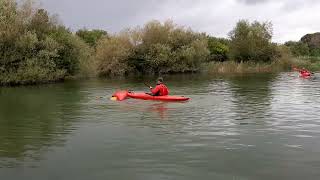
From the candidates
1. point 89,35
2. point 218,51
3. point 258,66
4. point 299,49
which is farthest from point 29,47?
point 299,49

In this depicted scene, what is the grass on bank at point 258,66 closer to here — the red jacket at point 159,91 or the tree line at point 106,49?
the tree line at point 106,49

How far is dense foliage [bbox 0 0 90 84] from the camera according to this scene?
40.3 metres

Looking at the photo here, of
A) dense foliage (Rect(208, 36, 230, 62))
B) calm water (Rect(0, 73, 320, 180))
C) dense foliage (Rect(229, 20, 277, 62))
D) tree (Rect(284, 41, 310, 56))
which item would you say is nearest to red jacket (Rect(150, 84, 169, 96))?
calm water (Rect(0, 73, 320, 180))

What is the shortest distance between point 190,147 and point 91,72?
43480 mm

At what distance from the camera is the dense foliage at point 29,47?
40344 millimetres

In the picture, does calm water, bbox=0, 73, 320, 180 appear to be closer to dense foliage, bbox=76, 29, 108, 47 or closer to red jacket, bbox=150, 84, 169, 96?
red jacket, bbox=150, 84, 169, 96

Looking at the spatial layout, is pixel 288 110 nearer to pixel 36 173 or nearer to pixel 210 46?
pixel 36 173

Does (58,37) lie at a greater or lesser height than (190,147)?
greater

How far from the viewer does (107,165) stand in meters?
11.6

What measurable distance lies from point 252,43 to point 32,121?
5279 cm

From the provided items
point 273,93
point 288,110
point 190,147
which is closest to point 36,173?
point 190,147

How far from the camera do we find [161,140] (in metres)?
14.6

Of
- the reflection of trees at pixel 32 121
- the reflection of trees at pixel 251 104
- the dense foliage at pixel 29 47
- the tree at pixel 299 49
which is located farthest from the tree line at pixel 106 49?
the reflection of trees at pixel 251 104

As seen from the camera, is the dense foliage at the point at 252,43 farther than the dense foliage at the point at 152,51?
Yes
